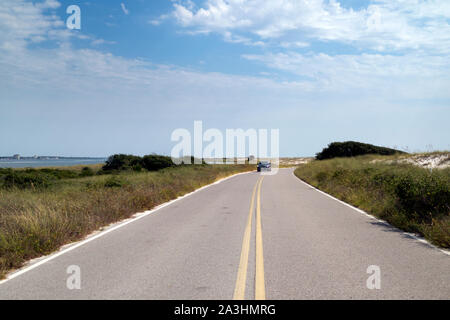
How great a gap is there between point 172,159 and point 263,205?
3623 cm

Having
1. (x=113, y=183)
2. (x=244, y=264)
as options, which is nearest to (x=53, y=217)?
(x=244, y=264)

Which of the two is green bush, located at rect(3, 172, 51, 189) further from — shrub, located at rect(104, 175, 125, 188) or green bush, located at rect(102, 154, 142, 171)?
green bush, located at rect(102, 154, 142, 171)

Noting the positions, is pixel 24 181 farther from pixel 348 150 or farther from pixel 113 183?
pixel 348 150

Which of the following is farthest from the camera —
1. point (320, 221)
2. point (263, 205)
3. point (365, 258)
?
point (263, 205)

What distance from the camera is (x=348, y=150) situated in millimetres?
74188

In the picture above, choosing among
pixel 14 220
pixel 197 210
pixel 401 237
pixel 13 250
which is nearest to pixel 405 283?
pixel 401 237

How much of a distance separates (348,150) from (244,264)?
71.3 m

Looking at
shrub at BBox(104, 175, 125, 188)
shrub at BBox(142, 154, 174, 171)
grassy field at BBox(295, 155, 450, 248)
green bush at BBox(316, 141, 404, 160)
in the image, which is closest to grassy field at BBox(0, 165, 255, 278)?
shrub at BBox(104, 175, 125, 188)

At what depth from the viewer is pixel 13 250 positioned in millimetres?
7406
